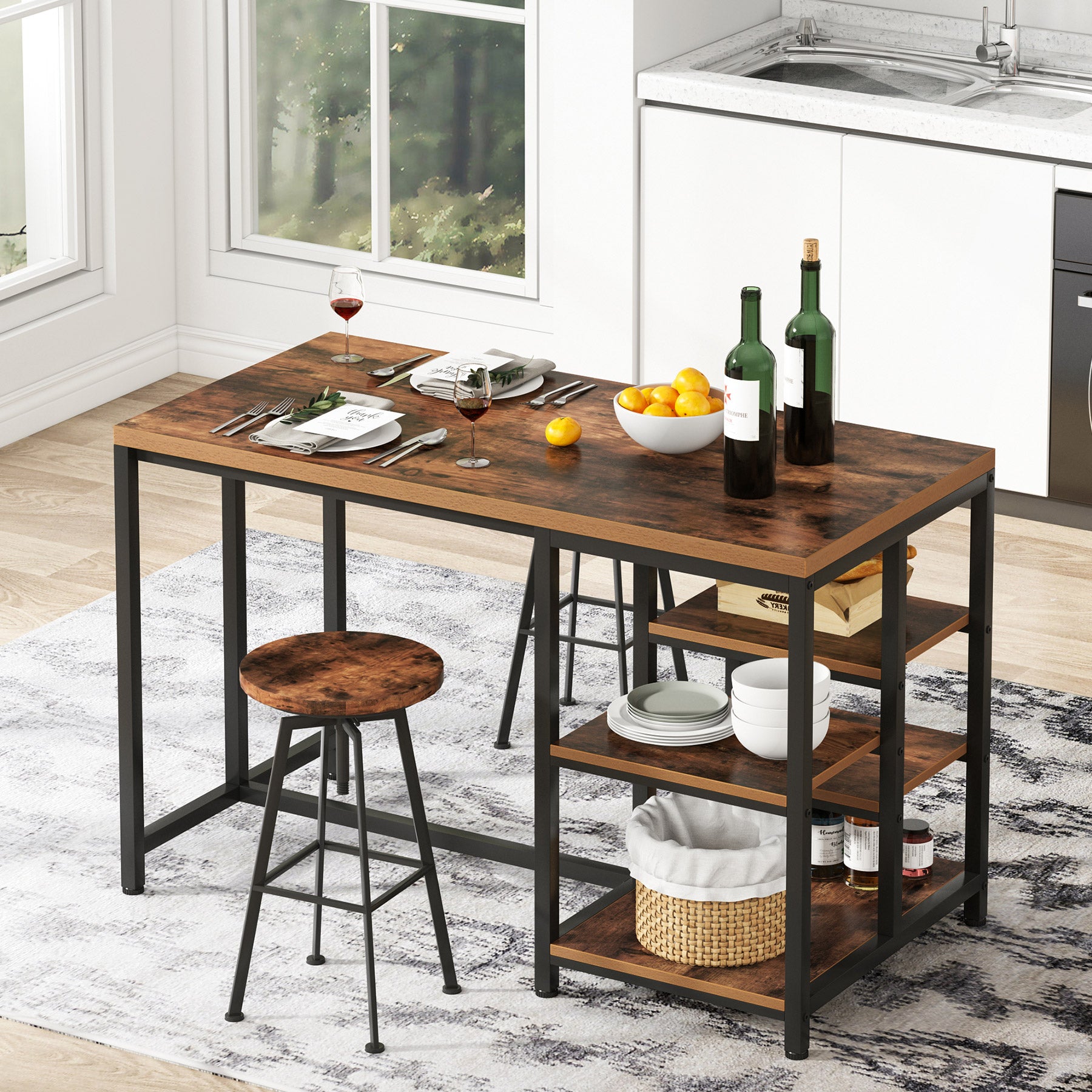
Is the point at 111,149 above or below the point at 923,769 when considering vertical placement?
above

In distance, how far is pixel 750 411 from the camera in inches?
122

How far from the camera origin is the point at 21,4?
5.88 m

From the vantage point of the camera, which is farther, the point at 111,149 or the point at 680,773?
the point at 111,149

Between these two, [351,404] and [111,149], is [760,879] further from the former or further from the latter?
[111,149]

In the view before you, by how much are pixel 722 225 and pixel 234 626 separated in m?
2.19

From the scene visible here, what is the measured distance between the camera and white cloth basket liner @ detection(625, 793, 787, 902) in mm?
3209

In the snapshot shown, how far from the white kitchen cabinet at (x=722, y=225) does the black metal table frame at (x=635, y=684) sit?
1924mm

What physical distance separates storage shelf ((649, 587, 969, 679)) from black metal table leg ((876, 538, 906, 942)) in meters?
0.05

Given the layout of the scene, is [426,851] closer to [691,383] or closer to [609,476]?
[609,476]

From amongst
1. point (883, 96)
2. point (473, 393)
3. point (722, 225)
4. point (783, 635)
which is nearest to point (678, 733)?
point (783, 635)

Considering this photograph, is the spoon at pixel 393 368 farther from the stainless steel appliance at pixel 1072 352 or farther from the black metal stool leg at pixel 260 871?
the stainless steel appliance at pixel 1072 352

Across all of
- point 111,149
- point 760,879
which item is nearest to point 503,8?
point 111,149

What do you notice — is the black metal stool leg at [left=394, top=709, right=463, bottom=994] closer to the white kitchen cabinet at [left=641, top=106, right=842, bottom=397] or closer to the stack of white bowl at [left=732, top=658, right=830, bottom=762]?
the stack of white bowl at [left=732, top=658, right=830, bottom=762]

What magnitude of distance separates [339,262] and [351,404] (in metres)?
2.76
